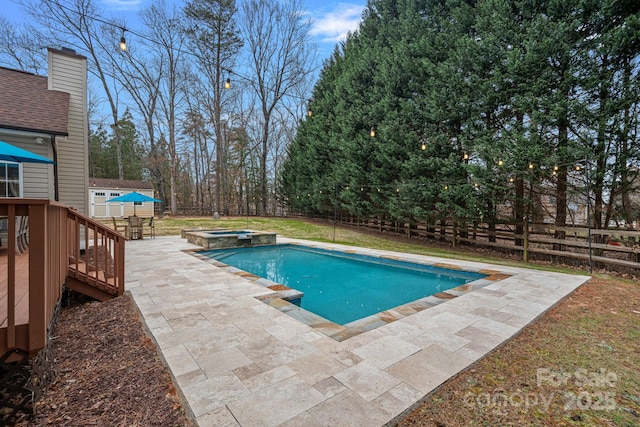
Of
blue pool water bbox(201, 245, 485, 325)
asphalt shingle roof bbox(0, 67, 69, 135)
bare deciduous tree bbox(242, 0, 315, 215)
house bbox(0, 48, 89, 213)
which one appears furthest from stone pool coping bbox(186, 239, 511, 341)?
bare deciduous tree bbox(242, 0, 315, 215)

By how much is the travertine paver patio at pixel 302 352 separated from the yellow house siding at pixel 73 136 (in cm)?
499

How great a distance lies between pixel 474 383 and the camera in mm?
2164

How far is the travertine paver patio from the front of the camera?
181 cm

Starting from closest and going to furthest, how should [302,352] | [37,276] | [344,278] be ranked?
[37,276]
[302,352]
[344,278]

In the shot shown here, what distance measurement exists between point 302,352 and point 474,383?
142 centimetres

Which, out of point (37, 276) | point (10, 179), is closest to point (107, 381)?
point (37, 276)

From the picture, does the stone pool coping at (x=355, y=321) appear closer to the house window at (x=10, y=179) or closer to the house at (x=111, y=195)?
the house window at (x=10, y=179)

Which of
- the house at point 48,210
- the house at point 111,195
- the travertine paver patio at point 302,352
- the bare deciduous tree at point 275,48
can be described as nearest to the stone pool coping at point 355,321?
the travertine paver patio at point 302,352

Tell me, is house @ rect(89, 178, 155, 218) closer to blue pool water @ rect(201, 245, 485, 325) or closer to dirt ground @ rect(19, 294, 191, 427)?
blue pool water @ rect(201, 245, 485, 325)

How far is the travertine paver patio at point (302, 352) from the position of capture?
71.4 inches

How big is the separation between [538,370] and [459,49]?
962 cm

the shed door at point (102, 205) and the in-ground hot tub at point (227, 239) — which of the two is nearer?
the in-ground hot tub at point (227, 239)

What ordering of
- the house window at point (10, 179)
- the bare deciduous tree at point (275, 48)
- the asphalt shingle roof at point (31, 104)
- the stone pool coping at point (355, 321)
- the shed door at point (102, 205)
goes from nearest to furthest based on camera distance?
1. the stone pool coping at point (355, 321)
2. the house window at point (10, 179)
3. the asphalt shingle roof at point (31, 104)
4. the shed door at point (102, 205)
5. the bare deciduous tree at point (275, 48)

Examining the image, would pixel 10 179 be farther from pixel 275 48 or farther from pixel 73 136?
pixel 275 48
